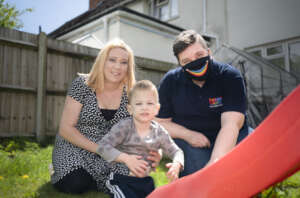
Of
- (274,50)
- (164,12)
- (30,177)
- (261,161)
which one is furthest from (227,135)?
(164,12)

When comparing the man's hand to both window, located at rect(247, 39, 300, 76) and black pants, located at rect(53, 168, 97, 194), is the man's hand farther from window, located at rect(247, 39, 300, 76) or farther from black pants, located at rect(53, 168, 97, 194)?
window, located at rect(247, 39, 300, 76)

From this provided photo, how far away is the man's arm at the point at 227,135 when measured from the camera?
71.5 inches

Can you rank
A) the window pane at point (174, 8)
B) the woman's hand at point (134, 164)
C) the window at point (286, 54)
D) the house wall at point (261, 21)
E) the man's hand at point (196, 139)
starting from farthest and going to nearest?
the window pane at point (174, 8), the window at point (286, 54), the house wall at point (261, 21), the man's hand at point (196, 139), the woman's hand at point (134, 164)

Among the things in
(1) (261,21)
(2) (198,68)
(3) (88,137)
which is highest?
(1) (261,21)

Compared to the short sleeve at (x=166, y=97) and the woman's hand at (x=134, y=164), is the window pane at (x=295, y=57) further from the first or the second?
the woman's hand at (x=134, y=164)

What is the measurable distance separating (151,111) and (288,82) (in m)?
4.40

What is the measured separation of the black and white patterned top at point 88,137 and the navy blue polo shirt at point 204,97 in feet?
1.61

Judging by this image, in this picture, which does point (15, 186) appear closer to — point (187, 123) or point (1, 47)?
point (187, 123)

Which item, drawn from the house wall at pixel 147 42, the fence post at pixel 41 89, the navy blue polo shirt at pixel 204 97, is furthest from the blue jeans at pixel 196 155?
the house wall at pixel 147 42

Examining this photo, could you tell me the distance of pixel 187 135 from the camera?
2.38 metres

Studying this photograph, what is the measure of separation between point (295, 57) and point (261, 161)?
8.71 m

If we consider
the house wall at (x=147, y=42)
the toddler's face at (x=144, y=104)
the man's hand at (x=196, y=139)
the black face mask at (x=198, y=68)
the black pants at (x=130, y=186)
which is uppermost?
the house wall at (x=147, y=42)

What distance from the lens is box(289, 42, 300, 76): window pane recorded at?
8.34m

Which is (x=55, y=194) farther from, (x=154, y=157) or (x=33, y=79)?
(x=33, y=79)
